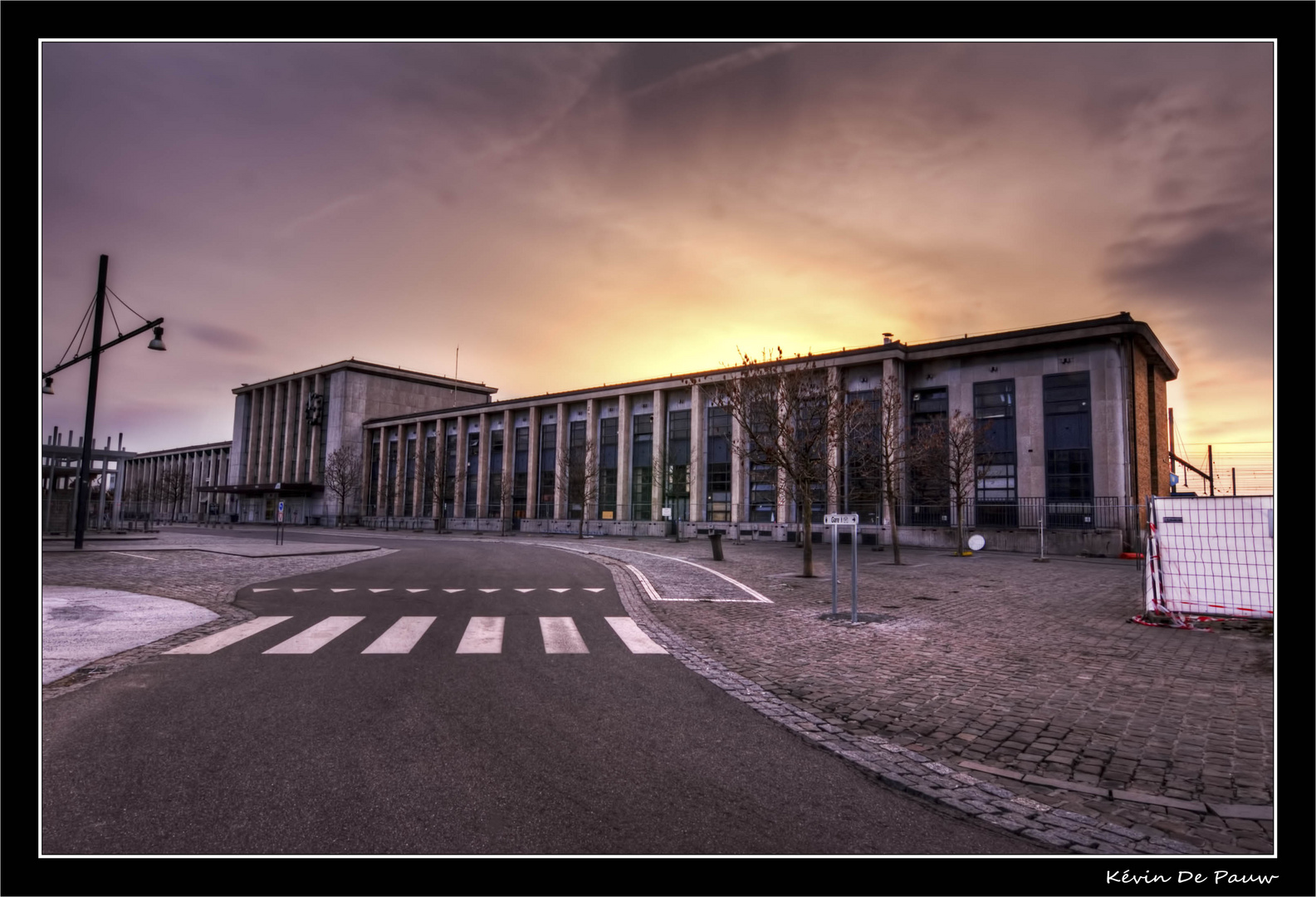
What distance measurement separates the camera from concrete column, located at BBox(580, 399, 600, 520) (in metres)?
58.5

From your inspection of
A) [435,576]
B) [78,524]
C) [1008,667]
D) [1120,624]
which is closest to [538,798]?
Result: [1008,667]

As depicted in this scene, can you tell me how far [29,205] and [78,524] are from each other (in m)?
27.7

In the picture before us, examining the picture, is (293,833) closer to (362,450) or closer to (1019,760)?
(1019,760)

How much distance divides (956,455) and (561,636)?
2650 centimetres

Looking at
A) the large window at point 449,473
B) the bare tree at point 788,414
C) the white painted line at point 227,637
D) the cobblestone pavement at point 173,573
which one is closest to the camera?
the cobblestone pavement at point 173,573

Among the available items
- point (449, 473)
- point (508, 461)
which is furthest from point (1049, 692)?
point (449, 473)

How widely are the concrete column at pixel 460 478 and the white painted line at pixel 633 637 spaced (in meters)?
63.5

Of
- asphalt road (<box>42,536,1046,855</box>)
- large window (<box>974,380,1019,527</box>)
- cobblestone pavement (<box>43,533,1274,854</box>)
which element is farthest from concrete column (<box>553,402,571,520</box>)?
asphalt road (<box>42,536,1046,855</box>)

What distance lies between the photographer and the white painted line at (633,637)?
8789 millimetres

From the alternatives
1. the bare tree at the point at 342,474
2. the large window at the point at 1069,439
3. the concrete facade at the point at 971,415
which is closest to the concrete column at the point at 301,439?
the bare tree at the point at 342,474

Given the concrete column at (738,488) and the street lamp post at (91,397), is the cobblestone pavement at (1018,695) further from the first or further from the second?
the concrete column at (738,488)

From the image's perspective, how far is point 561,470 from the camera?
205ft

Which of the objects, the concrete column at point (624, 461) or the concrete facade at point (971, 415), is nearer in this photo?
the concrete facade at point (971, 415)

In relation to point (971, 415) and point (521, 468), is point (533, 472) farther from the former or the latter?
point (971, 415)
